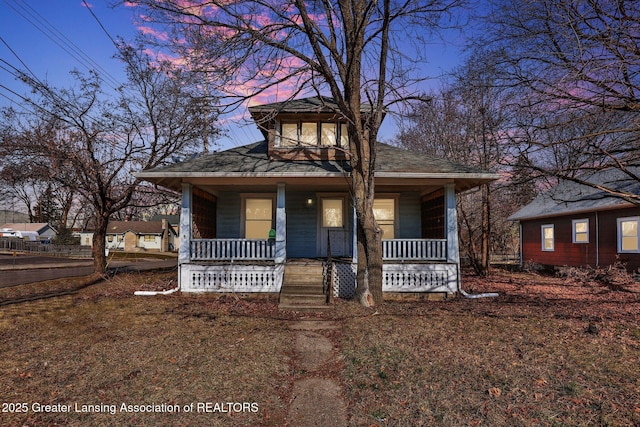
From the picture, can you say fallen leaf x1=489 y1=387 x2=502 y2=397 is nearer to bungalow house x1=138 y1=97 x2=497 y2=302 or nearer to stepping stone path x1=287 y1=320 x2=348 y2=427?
stepping stone path x1=287 y1=320 x2=348 y2=427

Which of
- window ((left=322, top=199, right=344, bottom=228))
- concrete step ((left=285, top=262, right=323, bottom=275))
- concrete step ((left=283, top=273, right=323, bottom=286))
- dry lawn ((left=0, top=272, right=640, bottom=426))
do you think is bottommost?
dry lawn ((left=0, top=272, right=640, bottom=426))

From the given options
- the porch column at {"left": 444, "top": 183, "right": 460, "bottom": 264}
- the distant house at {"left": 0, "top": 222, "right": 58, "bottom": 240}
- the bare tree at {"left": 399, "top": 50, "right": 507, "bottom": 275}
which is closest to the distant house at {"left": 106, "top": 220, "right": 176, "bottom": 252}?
the distant house at {"left": 0, "top": 222, "right": 58, "bottom": 240}

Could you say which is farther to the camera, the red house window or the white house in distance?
the white house in distance

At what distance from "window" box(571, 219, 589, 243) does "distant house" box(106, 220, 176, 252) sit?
47688 mm

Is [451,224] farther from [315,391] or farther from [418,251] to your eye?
[315,391]

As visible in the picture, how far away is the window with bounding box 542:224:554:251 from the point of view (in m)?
19.7

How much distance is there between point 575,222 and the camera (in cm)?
1761

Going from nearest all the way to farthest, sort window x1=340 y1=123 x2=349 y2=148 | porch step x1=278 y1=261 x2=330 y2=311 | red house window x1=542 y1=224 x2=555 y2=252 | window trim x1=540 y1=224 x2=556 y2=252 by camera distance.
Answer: porch step x1=278 y1=261 x2=330 y2=311, window x1=340 y1=123 x2=349 y2=148, window trim x1=540 y1=224 x2=556 y2=252, red house window x1=542 y1=224 x2=555 y2=252

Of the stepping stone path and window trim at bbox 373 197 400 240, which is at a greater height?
window trim at bbox 373 197 400 240

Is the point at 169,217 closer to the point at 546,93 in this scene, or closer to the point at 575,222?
the point at 575,222

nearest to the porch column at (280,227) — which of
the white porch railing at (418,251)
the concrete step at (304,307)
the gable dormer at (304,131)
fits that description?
the gable dormer at (304,131)

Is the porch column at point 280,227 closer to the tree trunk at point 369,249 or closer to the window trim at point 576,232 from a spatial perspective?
the tree trunk at point 369,249

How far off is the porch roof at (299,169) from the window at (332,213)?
1.97 metres

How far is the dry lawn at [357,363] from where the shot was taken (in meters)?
3.80
